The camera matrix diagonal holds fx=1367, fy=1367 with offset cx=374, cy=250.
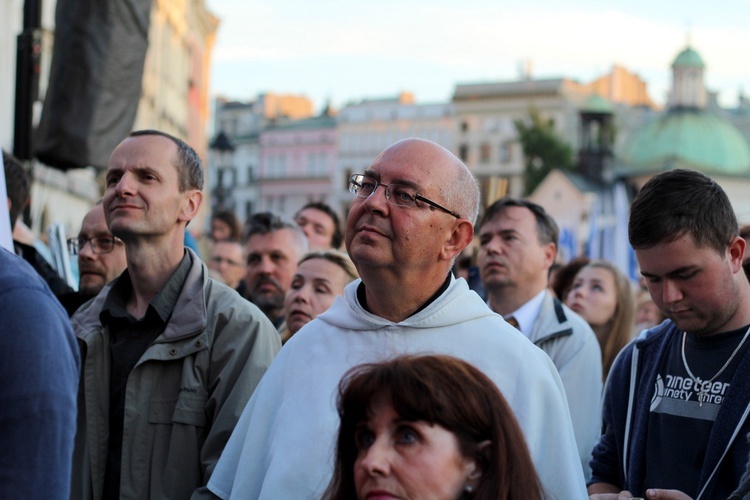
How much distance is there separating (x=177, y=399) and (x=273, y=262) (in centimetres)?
332

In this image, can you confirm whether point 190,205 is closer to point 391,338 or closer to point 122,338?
point 122,338

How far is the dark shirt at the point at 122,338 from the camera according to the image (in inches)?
195

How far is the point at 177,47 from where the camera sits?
163ft

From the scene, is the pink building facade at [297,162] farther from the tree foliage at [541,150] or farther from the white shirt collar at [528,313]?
the white shirt collar at [528,313]

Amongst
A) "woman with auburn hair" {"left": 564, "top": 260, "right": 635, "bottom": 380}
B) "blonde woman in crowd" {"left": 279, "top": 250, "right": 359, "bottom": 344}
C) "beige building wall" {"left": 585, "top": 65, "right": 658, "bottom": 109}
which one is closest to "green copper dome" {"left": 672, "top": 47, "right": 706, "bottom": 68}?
"beige building wall" {"left": 585, "top": 65, "right": 658, "bottom": 109}

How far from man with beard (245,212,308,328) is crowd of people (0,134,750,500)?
2722 mm

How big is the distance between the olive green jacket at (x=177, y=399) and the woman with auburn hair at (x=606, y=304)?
4.10m

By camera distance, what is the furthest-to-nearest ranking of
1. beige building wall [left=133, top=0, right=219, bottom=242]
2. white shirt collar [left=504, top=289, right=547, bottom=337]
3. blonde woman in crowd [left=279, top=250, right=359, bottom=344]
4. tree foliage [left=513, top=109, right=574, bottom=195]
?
tree foliage [left=513, top=109, right=574, bottom=195] < beige building wall [left=133, top=0, right=219, bottom=242] < white shirt collar [left=504, top=289, right=547, bottom=337] < blonde woman in crowd [left=279, top=250, right=359, bottom=344]

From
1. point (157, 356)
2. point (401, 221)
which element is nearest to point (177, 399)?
point (157, 356)

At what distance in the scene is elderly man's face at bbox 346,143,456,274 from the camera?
4.39 m

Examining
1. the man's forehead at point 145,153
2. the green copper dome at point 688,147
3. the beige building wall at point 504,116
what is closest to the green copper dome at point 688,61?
the beige building wall at point 504,116

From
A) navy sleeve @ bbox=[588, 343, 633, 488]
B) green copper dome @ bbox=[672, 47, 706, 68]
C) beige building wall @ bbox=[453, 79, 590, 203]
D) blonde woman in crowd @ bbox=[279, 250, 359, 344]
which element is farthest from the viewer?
beige building wall @ bbox=[453, 79, 590, 203]

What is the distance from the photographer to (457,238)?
4.55m

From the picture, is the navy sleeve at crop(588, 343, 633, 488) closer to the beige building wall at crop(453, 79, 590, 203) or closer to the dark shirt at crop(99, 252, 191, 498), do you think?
the dark shirt at crop(99, 252, 191, 498)
